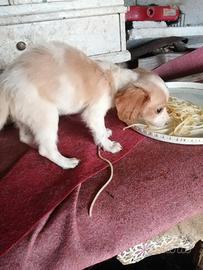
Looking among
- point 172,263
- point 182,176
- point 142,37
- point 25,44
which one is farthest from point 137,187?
point 142,37

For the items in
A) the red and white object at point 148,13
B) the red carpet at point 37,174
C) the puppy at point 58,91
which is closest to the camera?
the red carpet at point 37,174

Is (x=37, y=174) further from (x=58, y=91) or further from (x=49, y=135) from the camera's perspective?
(x=58, y=91)

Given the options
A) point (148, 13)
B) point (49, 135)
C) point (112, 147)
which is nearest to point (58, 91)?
point (49, 135)

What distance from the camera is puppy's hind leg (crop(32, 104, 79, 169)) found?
0.86 m

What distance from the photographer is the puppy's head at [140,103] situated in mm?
901

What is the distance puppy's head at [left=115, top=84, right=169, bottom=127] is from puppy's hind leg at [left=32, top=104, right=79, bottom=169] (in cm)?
18

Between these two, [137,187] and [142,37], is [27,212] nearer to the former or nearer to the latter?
[137,187]

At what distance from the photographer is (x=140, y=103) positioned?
0.91m

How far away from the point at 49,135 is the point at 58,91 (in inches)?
5.0

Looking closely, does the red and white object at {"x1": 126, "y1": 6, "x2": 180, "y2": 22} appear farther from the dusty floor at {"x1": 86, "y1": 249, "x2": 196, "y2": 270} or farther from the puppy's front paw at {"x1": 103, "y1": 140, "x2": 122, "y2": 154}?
the dusty floor at {"x1": 86, "y1": 249, "x2": 196, "y2": 270}

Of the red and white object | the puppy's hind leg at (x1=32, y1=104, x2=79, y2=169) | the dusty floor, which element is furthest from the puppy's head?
the red and white object

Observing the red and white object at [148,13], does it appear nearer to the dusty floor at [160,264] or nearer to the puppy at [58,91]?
the puppy at [58,91]

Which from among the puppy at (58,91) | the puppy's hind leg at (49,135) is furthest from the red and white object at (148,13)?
the puppy's hind leg at (49,135)

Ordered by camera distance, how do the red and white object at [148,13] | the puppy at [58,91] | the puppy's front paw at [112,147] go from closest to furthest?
the puppy at [58,91] < the puppy's front paw at [112,147] < the red and white object at [148,13]
